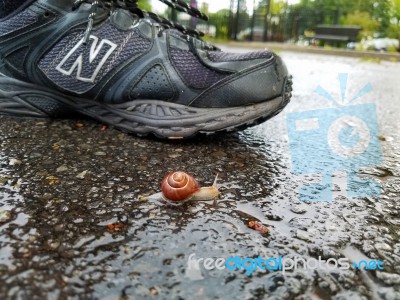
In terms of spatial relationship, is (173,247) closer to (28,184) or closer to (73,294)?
(73,294)

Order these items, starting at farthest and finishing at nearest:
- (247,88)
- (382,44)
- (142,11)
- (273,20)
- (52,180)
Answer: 1. (273,20)
2. (382,44)
3. (142,11)
4. (247,88)
5. (52,180)

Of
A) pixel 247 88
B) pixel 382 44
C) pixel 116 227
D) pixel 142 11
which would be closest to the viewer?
pixel 116 227

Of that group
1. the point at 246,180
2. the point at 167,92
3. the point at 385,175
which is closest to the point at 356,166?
the point at 385,175

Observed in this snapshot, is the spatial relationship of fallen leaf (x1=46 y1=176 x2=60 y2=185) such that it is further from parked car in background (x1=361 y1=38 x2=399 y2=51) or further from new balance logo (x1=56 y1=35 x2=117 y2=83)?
parked car in background (x1=361 y1=38 x2=399 y2=51)

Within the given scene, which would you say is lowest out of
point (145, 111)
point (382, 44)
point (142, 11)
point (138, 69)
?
point (382, 44)

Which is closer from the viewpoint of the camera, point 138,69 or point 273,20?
point 138,69

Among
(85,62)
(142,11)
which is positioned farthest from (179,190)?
(142,11)

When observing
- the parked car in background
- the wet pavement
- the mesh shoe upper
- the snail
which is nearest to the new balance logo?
the mesh shoe upper

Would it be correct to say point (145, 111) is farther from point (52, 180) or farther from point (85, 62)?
point (52, 180)
